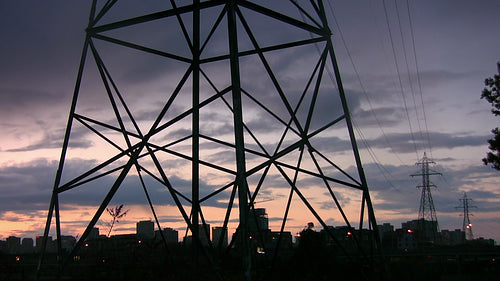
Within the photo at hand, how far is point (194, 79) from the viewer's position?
19.8m

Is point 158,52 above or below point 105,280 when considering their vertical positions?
above

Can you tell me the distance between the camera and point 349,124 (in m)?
20.2

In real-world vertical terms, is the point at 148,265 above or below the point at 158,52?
below

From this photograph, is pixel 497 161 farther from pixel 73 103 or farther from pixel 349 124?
pixel 73 103

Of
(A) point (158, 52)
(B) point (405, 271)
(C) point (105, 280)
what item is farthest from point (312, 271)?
(A) point (158, 52)

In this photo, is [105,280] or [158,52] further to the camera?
[158,52]

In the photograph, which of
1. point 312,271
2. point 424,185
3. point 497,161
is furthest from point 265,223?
point 312,271

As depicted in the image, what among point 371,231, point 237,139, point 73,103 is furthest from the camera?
point 371,231

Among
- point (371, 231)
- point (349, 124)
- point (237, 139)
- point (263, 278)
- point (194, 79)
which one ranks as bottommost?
point (263, 278)

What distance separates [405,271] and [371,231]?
216 centimetres

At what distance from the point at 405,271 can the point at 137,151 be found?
11.2m

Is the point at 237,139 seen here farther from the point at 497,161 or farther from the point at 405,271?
the point at 497,161

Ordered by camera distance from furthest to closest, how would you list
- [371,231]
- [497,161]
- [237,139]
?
[497,161] < [371,231] < [237,139]

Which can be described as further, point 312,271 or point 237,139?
point 312,271
